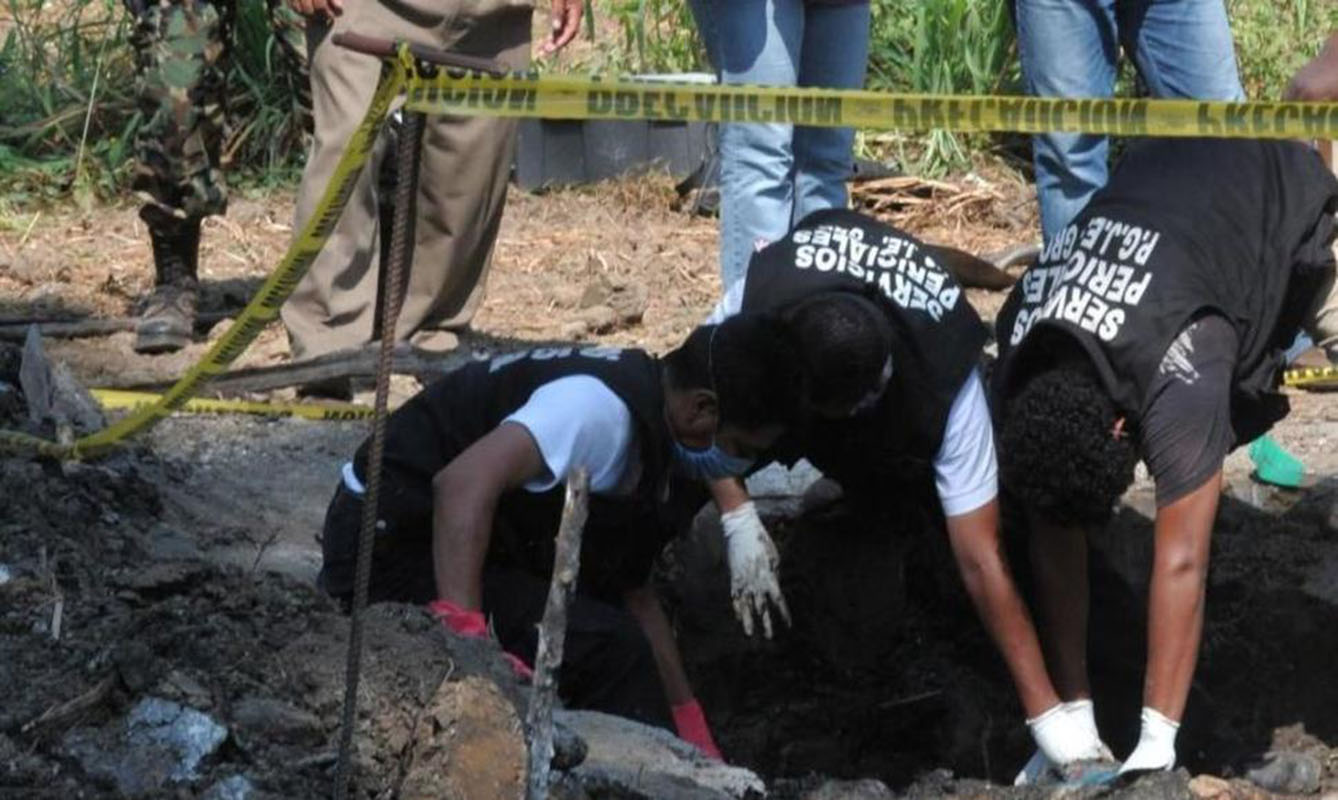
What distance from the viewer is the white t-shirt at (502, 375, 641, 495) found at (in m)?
4.81

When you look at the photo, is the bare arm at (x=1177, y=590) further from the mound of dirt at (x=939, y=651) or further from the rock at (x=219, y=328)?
the rock at (x=219, y=328)

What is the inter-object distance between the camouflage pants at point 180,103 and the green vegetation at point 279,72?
1745 mm

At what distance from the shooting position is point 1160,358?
190 inches

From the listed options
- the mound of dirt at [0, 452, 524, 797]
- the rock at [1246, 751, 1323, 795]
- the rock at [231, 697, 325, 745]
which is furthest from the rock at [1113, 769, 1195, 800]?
the rock at [231, 697, 325, 745]

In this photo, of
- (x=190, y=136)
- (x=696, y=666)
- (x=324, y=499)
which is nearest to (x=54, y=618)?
(x=324, y=499)

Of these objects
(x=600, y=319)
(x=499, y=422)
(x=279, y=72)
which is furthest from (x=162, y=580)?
(x=279, y=72)

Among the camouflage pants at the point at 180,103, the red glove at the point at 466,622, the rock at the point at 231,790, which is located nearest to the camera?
the rock at the point at 231,790

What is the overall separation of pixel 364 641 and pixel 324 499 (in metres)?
1.95

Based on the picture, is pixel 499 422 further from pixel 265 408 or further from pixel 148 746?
pixel 265 408

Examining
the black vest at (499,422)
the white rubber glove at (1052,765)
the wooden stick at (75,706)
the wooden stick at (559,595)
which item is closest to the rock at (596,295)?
the black vest at (499,422)

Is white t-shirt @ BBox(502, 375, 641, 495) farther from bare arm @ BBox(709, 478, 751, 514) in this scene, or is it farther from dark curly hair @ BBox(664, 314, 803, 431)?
bare arm @ BBox(709, 478, 751, 514)

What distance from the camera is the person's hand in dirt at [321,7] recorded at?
6.77 meters

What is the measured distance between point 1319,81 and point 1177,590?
43.9 inches

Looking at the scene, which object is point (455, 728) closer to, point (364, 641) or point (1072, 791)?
point (364, 641)
